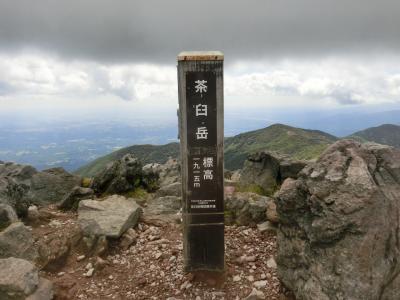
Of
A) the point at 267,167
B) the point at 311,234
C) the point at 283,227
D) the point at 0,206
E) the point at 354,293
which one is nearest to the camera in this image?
the point at 354,293

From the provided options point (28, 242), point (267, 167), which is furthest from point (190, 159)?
point (267, 167)

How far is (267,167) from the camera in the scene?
20859mm

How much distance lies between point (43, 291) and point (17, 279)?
853 mm

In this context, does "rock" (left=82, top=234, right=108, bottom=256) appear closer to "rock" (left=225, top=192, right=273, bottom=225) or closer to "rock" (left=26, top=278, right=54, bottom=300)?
Answer: "rock" (left=26, top=278, right=54, bottom=300)

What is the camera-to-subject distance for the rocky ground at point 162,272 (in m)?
10.2

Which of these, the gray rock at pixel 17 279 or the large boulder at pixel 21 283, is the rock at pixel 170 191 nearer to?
the large boulder at pixel 21 283

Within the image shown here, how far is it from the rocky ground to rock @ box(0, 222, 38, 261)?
35.5 inches

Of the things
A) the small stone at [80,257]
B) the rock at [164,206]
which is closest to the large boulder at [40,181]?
the small stone at [80,257]

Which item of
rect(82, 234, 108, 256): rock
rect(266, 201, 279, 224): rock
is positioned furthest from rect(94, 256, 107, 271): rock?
rect(266, 201, 279, 224): rock

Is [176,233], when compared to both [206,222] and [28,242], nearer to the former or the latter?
[206,222]

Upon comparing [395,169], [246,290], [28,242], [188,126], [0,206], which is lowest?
[246,290]

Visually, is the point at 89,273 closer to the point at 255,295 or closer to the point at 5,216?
the point at 5,216

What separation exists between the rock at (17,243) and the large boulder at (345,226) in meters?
8.18

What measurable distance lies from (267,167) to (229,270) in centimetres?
1079
